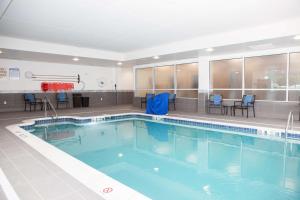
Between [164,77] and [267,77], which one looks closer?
[267,77]

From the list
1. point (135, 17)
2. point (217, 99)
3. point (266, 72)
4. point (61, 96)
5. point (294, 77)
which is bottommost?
point (217, 99)

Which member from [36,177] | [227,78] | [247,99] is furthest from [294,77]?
[36,177]

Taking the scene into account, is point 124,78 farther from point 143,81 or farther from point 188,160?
point 188,160

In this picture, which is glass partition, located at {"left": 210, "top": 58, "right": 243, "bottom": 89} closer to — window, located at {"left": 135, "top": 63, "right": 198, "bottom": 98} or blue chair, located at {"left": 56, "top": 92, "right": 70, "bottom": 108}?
window, located at {"left": 135, "top": 63, "right": 198, "bottom": 98}

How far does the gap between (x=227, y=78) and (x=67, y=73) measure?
24.4 feet

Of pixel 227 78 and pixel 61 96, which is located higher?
pixel 227 78

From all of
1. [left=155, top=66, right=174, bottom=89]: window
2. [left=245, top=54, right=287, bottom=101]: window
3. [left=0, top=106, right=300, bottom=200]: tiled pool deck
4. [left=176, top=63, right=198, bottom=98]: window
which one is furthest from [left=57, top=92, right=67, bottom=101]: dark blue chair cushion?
[left=245, top=54, right=287, bottom=101]: window

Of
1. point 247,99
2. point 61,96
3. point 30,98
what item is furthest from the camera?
point 61,96

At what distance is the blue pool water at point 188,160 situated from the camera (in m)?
2.64

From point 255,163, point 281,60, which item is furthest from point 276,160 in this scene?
point 281,60

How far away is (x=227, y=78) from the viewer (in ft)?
26.1

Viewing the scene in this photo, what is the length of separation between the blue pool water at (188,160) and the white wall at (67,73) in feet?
13.5

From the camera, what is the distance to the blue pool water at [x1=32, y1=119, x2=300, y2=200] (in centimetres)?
264

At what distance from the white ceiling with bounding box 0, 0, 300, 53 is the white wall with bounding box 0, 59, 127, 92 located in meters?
3.52
